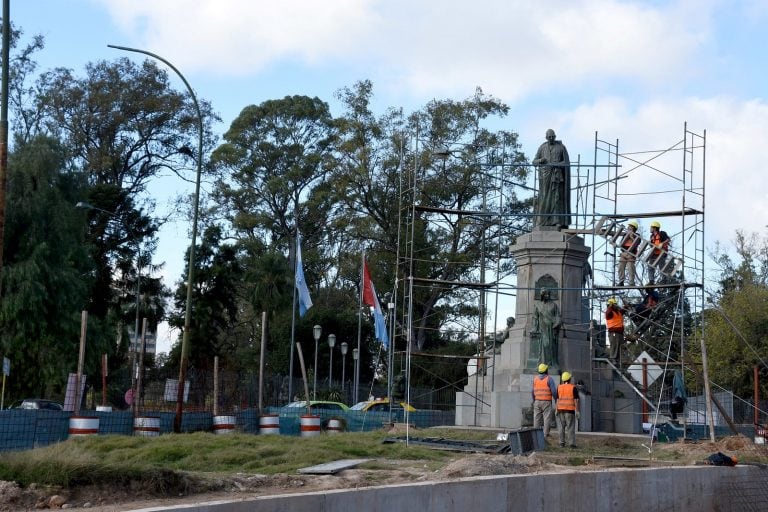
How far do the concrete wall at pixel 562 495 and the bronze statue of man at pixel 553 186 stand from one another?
11.9 m

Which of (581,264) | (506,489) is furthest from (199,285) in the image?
(506,489)

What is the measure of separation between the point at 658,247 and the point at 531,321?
350 centimetres

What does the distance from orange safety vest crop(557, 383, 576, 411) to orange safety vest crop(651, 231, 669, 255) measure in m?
6.80

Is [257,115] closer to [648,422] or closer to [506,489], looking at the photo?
A: [648,422]

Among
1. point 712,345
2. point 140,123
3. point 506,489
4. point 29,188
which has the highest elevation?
point 140,123

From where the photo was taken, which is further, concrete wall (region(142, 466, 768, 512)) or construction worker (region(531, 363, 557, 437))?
construction worker (region(531, 363, 557, 437))

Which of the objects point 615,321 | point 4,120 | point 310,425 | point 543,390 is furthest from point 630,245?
point 4,120

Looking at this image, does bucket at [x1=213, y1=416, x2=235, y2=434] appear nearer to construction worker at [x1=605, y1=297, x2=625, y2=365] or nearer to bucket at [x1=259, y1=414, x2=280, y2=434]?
bucket at [x1=259, y1=414, x2=280, y2=434]

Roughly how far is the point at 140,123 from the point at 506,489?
1918 inches

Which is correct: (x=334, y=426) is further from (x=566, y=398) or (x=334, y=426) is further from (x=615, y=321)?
(x=566, y=398)

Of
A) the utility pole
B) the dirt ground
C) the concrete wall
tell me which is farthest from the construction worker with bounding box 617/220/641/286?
the utility pole

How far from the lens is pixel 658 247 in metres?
26.1

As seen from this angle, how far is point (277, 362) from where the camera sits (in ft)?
195

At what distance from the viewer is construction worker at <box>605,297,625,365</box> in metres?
26.1
